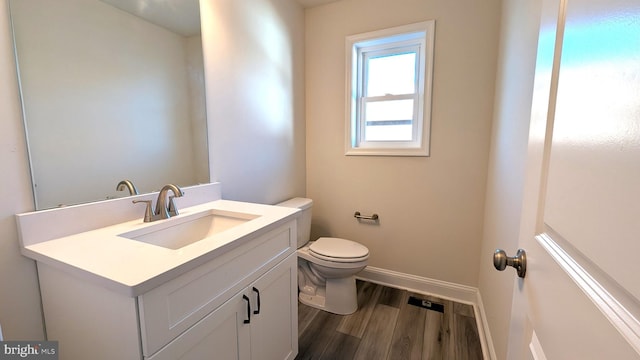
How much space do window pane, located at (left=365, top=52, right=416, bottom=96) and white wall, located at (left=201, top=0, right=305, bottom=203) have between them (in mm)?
597

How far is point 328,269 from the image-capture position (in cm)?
183

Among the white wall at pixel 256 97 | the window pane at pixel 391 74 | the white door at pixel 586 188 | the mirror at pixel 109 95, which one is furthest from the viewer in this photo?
the window pane at pixel 391 74

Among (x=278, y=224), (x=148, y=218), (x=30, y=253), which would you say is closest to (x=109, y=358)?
(x=30, y=253)

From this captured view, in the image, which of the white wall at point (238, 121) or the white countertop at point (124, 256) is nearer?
the white countertop at point (124, 256)

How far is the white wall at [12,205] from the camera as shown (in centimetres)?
83

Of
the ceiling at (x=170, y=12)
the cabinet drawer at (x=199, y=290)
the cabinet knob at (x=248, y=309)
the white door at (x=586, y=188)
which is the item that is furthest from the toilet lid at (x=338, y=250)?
the ceiling at (x=170, y=12)

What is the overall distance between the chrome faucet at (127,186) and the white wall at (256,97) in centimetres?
43

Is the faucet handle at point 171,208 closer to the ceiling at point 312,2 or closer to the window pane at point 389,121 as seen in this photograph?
the window pane at point 389,121

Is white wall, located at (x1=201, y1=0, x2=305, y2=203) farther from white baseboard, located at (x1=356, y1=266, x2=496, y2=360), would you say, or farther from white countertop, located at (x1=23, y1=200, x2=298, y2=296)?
white baseboard, located at (x1=356, y1=266, x2=496, y2=360)

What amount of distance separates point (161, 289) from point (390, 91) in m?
2.07

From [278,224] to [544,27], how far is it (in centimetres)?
103

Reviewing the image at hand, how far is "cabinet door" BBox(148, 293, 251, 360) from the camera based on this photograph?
773mm

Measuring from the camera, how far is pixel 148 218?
44.2 inches

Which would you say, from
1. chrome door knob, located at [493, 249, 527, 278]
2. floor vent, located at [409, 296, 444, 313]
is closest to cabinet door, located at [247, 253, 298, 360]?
chrome door knob, located at [493, 249, 527, 278]
